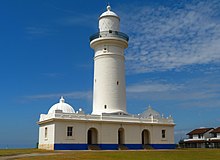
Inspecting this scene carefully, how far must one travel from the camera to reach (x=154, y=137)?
42.0 metres

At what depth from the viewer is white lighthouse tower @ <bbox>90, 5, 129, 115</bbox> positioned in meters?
41.2

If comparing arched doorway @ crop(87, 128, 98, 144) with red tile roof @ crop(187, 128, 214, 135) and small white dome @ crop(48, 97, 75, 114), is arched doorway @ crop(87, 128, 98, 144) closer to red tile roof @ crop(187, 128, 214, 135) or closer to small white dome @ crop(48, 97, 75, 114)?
small white dome @ crop(48, 97, 75, 114)

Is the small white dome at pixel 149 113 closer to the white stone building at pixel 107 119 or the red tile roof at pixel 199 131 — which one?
the white stone building at pixel 107 119

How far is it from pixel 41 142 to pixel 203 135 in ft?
135

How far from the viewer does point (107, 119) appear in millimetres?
38469

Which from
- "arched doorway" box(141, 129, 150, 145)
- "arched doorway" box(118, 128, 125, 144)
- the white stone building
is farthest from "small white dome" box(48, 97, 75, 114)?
"arched doorway" box(141, 129, 150, 145)

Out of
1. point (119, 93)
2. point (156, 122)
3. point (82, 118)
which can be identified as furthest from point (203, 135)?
point (82, 118)

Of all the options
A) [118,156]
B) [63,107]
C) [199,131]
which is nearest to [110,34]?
[63,107]

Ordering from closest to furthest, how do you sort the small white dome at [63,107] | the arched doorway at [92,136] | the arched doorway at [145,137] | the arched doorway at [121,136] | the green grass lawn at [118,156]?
the green grass lawn at [118,156] < the arched doorway at [92,136] < the arched doorway at [121,136] < the small white dome at [63,107] < the arched doorway at [145,137]

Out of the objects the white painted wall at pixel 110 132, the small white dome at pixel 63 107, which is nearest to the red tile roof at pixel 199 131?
the white painted wall at pixel 110 132

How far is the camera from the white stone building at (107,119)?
1415 inches

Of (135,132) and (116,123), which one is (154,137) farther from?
(116,123)

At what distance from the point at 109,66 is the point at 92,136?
9722mm

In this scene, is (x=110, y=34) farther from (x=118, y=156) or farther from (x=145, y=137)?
(x=118, y=156)
